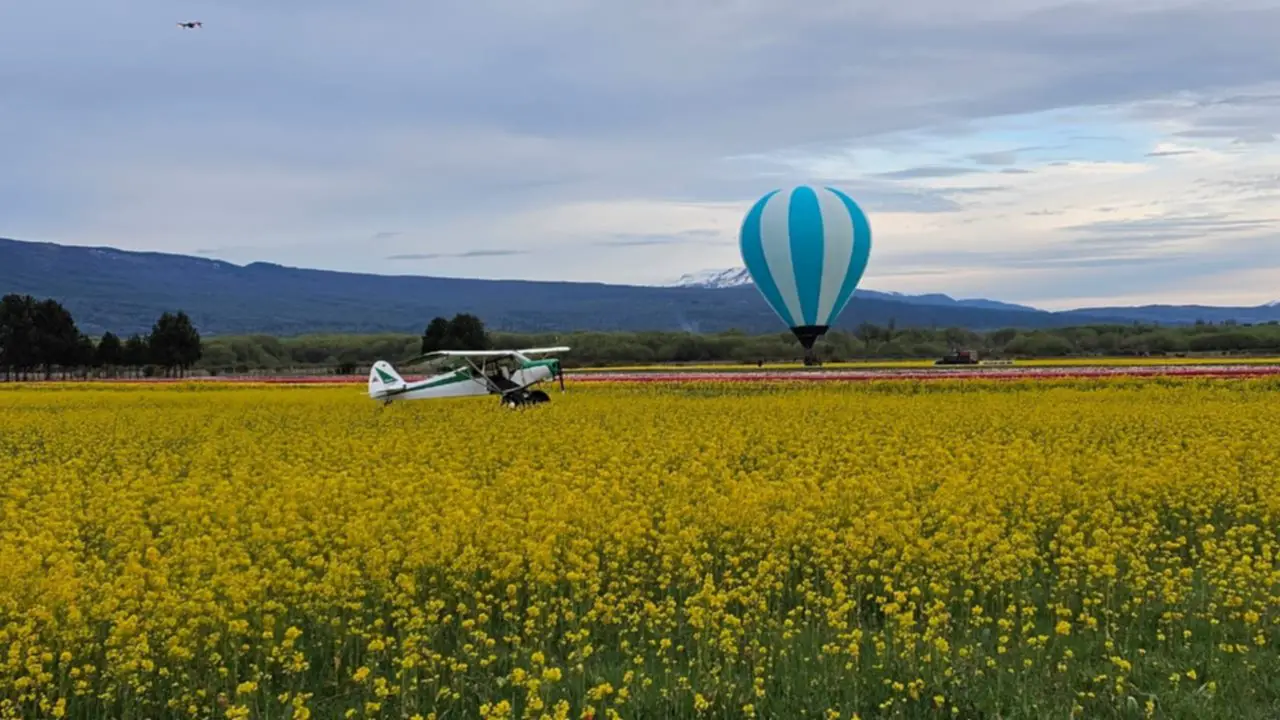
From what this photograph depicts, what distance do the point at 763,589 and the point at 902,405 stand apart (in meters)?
20.9

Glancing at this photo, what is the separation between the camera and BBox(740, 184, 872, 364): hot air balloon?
53.6 metres

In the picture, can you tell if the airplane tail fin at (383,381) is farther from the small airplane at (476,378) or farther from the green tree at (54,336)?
the green tree at (54,336)

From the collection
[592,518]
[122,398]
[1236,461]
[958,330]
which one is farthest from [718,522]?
[958,330]

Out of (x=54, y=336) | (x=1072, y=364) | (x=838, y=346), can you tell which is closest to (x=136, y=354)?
(x=54, y=336)

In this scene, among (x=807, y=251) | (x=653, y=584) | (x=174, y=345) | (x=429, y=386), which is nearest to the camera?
(x=653, y=584)

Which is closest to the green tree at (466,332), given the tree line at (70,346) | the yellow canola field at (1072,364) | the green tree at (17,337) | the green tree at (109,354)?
the tree line at (70,346)

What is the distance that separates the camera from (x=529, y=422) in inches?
1007

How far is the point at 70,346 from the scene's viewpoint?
11194cm

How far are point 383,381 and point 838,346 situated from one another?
8235 centimetres

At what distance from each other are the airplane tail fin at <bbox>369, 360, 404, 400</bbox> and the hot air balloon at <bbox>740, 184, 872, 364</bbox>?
22185 mm

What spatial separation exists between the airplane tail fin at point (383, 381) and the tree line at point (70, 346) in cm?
7737

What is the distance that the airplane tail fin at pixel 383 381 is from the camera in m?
38.2

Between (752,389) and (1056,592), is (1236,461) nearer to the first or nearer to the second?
(1056,592)

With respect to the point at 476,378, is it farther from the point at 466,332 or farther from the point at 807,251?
the point at 466,332
